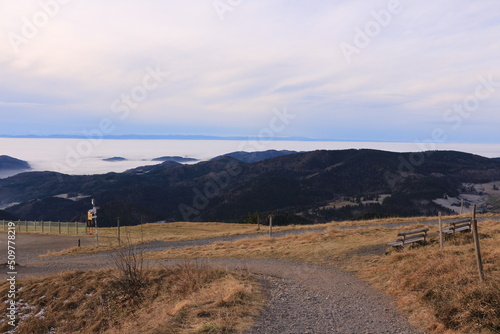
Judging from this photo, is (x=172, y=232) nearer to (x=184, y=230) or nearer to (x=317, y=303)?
(x=184, y=230)

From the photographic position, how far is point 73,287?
13.5 metres

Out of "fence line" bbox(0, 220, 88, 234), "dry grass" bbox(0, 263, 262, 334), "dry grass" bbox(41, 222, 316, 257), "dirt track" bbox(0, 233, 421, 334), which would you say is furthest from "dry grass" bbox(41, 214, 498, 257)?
"dirt track" bbox(0, 233, 421, 334)

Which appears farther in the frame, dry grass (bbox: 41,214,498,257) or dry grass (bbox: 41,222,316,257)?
dry grass (bbox: 41,222,316,257)

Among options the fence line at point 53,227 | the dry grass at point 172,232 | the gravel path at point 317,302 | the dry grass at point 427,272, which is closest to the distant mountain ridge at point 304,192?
the dry grass at point 172,232

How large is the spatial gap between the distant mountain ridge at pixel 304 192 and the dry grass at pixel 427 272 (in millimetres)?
73455

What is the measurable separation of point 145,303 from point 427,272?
7.50 m

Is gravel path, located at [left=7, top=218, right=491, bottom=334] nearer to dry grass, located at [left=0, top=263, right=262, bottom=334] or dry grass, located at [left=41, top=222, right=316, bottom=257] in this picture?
dry grass, located at [left=0, top=263, right=262, bottom=334]

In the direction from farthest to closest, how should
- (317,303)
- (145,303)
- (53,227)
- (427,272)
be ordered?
(53,227) → (145,303) → (427,272) → (317,303)

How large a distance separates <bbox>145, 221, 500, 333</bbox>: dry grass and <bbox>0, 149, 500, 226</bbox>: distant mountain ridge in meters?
73.5

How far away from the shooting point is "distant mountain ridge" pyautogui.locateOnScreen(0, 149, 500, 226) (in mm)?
110062

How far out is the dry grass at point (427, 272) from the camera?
20.5ft

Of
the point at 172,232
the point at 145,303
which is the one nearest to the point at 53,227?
the point at 172,232

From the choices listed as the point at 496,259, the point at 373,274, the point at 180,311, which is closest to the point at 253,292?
the point at 180,311

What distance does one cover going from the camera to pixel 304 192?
143 metres
